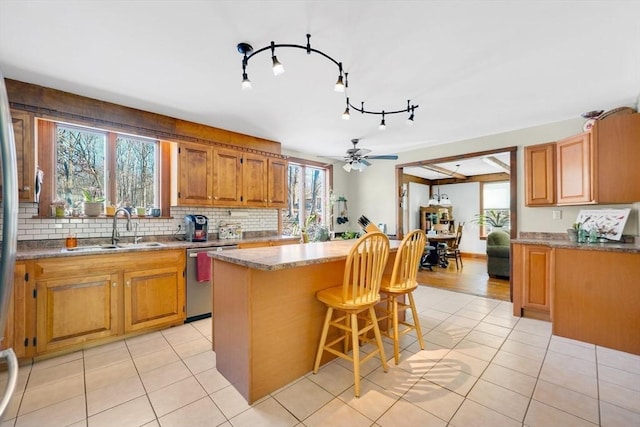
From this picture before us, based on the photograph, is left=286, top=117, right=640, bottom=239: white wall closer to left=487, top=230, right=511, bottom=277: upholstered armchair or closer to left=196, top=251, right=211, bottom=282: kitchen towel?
left=487, top=230, right=511, bottom=277: upholstered armchair

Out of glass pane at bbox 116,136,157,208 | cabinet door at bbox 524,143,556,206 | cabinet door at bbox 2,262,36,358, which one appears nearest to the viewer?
cabinet door at bbox 2,262,36,358

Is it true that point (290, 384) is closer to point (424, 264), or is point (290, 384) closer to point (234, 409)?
point (234, 409)

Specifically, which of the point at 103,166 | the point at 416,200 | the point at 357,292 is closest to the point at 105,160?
the point at 103,166

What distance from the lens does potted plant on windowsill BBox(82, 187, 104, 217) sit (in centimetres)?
296

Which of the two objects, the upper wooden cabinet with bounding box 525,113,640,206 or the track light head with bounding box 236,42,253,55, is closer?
the track light head with bounding box 236,42,253,55

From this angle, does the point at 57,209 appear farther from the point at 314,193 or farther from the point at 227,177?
the point at 314,193

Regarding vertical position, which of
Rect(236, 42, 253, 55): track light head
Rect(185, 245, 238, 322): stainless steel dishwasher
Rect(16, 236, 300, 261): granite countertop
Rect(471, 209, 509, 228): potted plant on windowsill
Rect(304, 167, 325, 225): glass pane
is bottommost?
Rect(185, 245, 238, 322): stainless steel dishwasher

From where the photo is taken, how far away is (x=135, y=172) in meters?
3.41

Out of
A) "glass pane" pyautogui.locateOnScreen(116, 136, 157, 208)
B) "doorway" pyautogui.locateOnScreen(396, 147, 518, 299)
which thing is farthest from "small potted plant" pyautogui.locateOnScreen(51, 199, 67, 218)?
"doorway" pyautogui.locateOnScreen(396, 147, 518, 299)

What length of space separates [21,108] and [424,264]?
261 inches

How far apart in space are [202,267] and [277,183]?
5.89ft

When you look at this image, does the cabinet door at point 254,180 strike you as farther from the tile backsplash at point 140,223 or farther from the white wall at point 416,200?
the white wall at point 416,200

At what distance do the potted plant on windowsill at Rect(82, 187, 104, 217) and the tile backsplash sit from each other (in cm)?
8

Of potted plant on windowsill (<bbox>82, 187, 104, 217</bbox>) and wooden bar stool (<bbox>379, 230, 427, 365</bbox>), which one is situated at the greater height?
potted plant on windowsill (<bbox>82, 187, 104, 217</bbox>)
